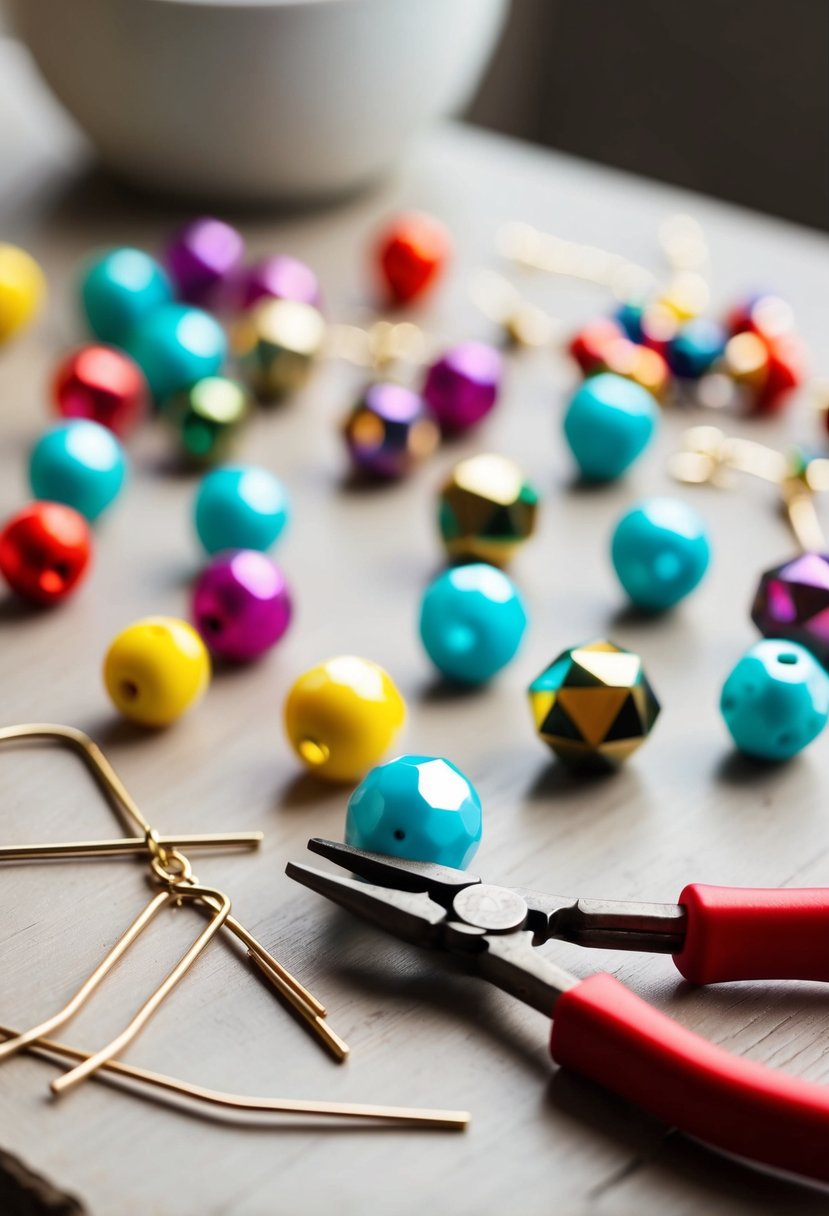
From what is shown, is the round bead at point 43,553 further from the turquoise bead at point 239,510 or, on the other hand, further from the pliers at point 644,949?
the pliers at point 644,949

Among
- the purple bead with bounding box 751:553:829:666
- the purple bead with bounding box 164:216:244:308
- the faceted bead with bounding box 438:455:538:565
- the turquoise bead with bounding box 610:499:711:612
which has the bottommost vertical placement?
the purple bead with bounding box 164:216:244:308

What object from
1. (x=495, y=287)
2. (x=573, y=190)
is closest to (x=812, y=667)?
(x=495, y=287)

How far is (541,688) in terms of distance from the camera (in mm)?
677

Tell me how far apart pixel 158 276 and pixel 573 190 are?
381 mm

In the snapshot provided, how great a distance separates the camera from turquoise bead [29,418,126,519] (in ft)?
2.69

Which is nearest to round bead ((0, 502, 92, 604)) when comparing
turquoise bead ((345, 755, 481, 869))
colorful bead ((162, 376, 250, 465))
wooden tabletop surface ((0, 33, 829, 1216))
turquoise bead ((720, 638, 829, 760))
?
wooden tabletop surface ((0, 33, 829, 1216))

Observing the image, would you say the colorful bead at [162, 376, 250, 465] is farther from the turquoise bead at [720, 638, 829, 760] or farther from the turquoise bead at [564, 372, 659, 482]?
the turquoise bead at [720, 638, 829, 760]

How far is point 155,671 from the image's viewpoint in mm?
681

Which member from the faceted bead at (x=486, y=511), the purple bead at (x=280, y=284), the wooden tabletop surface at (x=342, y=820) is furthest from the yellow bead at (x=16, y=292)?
the faceted bead at (x=486, y=511)

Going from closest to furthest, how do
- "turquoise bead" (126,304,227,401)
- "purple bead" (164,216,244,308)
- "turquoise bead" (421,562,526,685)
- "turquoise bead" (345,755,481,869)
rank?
1. "turquoise bead" (345,755,481,869)
2. "turquoise bead" (421,562,526,685)
3. "turquoise bead" (126,304,227,401)
4. "purple bead" (164,216,244,308)

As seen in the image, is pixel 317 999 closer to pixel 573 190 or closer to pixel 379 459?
pixel 379 459

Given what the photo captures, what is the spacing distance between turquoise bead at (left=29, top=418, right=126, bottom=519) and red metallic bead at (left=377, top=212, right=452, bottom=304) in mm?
294

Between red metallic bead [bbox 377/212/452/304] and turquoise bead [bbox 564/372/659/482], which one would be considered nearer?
turquoise bead [bbox 564/372/659/482]

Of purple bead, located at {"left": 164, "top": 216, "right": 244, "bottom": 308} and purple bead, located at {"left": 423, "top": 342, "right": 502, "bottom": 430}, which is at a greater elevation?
purple bead, located at {"left": 423, "top": 342, "right": 502, "bottom": 430}
